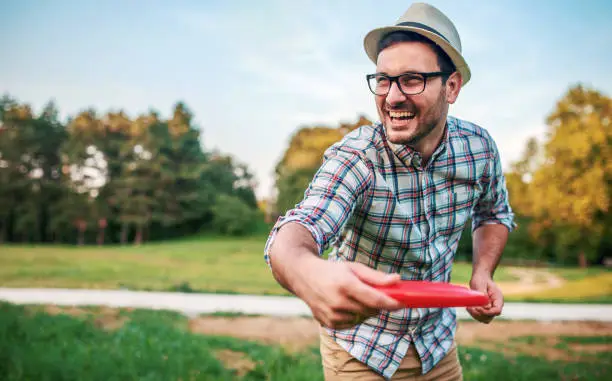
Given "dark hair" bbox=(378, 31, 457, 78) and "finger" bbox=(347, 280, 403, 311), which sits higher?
"dark hair" bbox=(378, 31, 457, 78)

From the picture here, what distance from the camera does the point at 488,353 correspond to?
5781 millimetres

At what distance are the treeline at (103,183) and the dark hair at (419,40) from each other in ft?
124

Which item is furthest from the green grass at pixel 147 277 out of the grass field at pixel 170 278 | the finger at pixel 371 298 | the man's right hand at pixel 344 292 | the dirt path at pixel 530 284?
the finger at pixel 371 298

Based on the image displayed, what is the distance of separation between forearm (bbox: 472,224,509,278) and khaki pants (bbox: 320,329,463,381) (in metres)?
0.51

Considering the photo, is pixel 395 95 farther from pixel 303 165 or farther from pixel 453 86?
pixel 303 165

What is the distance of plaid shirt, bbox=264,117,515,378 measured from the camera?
1.82m

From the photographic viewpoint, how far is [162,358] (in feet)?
15.9

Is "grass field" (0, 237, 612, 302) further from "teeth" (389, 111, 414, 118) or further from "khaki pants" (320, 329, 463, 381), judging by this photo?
"teeth" (389, 111, 414, 118)

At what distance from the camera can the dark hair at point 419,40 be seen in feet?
6.17

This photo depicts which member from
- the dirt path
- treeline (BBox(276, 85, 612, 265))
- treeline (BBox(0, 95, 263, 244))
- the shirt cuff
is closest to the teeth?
the shirt cuff

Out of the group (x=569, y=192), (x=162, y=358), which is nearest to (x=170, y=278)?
(x=162, y=358)

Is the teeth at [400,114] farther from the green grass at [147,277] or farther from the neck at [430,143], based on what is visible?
the green grass at [147,277]

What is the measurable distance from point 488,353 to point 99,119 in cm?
4405

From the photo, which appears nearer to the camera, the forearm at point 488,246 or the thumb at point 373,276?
the thumb at point 373,276
